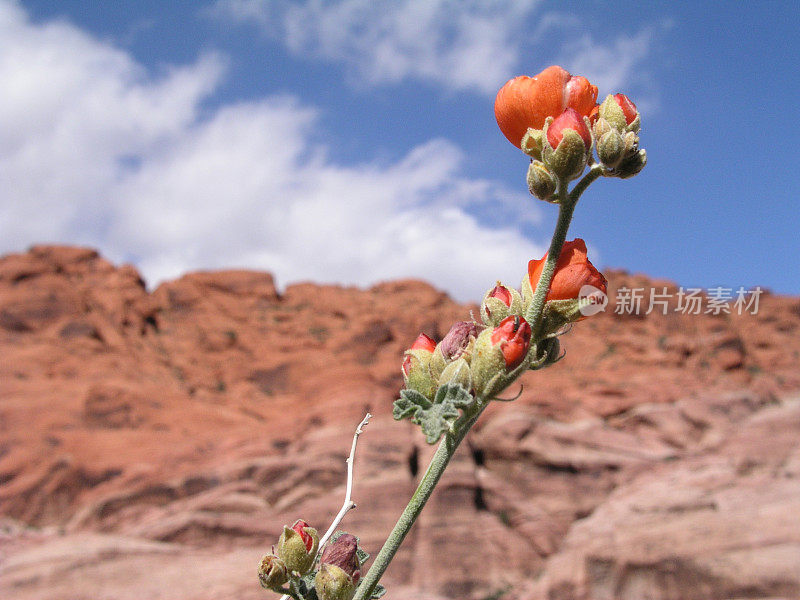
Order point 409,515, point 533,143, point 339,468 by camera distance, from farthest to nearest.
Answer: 1. point 339,468
2. point 533,143
3. point 409,515

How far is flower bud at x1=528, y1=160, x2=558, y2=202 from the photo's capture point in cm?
106

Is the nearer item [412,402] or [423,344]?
[412,402]

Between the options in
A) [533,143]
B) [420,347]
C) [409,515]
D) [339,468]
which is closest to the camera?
[409,515]

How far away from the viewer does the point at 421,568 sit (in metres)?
12.3

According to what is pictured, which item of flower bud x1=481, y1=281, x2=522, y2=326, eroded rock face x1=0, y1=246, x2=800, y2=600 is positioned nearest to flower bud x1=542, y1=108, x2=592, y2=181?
flower bud x1=481, y1=281, x2=522, y2=326

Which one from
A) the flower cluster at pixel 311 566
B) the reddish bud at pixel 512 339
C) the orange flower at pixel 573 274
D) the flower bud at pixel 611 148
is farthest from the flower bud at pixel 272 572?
the flower bud at pixel 611 148

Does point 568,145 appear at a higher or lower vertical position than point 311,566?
higher

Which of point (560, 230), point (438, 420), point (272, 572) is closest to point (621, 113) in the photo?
point (560, 230)

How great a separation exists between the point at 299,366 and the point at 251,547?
10.9 m

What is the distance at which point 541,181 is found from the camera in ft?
3.50

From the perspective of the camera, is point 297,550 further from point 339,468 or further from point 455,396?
point 339,468

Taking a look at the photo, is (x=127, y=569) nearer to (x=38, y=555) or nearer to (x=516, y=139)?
(x=38, y=555)

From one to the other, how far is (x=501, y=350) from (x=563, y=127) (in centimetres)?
40

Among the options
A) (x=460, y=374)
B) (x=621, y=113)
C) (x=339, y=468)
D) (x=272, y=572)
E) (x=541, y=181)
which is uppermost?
(x=339, y=468)
